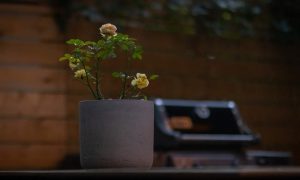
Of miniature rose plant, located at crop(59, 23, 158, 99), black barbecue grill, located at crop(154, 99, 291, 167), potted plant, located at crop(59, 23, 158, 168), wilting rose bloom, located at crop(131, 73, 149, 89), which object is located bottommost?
black barbecue grill, located at crop(154, 99, 291, 167)

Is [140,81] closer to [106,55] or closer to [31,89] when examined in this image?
[106,55]

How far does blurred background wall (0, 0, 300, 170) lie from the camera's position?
323 cm

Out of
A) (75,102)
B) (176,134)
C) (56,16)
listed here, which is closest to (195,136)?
(176,134)

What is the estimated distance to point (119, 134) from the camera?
1.38 m

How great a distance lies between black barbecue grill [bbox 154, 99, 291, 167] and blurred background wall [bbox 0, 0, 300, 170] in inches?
16.5

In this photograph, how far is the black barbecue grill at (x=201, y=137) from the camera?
3.01 m

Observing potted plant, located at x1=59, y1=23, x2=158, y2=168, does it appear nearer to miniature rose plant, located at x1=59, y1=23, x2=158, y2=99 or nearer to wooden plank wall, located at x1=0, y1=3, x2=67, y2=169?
miniature rose plant, located at x1=59, y1=23, x2=158, y2=99

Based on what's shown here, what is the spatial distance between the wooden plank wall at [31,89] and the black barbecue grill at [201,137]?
1.66ft

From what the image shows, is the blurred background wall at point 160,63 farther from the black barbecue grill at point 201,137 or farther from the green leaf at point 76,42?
the green leaf at point 76,42

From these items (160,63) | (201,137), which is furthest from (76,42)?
(160,63)

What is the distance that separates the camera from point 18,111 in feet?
10.5

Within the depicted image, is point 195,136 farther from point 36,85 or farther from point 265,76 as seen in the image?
point 265,76

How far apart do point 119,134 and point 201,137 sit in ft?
5.69

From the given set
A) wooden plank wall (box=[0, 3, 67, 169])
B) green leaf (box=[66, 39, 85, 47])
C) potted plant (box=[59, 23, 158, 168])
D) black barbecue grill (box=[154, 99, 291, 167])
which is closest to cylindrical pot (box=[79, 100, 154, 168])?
potted plant (box=[59, 23, 158, 168])
